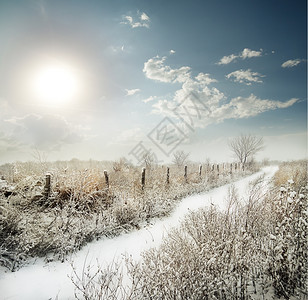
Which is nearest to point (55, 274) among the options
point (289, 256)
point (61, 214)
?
point (61, 214)

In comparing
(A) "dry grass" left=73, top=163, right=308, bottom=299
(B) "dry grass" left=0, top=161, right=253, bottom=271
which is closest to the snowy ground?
(B) "dry grass" left=0, top=161, right=253, bottom=271

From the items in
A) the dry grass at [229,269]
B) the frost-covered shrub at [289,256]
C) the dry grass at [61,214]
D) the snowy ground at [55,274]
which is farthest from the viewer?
the dry grass at [61,214]

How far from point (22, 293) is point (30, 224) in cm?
160

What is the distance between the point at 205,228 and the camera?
3.27 m

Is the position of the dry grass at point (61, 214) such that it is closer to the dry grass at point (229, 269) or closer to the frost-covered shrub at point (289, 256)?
the dry grass at point (229, 269)

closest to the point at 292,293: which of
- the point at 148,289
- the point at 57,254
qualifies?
the point at 148,289

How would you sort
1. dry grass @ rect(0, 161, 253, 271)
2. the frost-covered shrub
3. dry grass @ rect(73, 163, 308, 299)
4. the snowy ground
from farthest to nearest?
dry grass @ rect(0, 161, 253, 271) < the snowy ground < the frost-covered shrub < dry grass @ rect(73, 163, 308, 299)

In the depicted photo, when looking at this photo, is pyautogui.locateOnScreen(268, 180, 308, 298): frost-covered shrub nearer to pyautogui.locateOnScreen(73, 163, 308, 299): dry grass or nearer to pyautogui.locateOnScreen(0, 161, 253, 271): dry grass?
pyautogui.locateOnScreen(73, 163, 308, 299): dry grass

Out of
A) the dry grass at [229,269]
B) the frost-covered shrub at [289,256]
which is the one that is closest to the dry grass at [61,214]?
the dry grass at [229,269]

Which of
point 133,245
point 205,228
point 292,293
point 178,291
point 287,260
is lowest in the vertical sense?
point 133,245

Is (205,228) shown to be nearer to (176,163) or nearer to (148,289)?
(148,289)

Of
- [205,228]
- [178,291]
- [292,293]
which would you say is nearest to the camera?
[178,291]

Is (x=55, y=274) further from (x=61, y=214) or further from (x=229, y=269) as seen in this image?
(x=229, y=269)

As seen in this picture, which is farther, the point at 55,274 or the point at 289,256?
the point at 55,274
